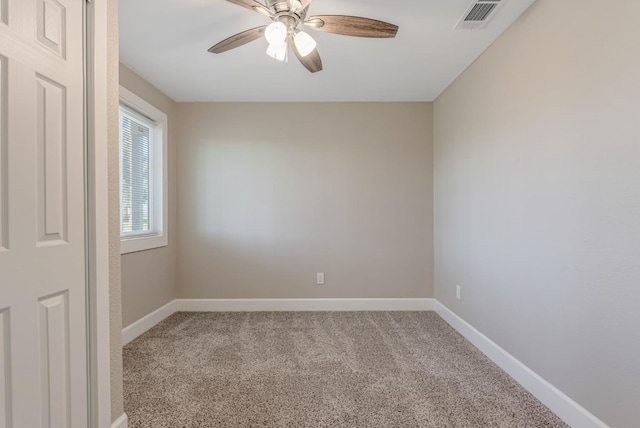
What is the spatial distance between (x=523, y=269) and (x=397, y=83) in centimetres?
197

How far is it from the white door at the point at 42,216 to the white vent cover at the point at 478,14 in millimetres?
2025

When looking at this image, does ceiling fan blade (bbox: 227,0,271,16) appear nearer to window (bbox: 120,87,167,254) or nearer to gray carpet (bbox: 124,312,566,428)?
window (bbox: 120,87,167,254)

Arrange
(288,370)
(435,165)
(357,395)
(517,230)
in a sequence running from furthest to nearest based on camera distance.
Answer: (435,165)
(288,370)
(517,230)
(357,395)

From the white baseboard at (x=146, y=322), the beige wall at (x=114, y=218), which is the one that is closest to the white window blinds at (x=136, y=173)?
the white baseboard at (x=146, y=322)

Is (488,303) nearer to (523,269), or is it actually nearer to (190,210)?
(523,269)

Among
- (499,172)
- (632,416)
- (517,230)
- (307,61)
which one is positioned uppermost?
(307,61)

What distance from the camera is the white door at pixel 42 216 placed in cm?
103

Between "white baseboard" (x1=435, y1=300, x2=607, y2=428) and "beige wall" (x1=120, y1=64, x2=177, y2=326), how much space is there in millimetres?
2899

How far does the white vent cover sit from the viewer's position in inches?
72.1

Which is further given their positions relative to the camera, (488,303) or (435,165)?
(435,165)

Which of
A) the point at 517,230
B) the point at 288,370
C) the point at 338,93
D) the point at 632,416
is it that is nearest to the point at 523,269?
the point at 517,230

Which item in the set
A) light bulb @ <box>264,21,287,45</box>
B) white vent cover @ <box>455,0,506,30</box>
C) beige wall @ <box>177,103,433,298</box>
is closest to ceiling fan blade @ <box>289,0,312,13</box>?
light bulb @ <box>264,21,287,45</box>

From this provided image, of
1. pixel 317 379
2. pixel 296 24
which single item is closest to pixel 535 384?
pixel 317 379

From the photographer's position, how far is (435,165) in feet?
11.3
